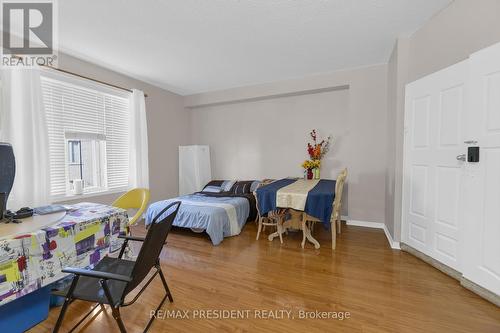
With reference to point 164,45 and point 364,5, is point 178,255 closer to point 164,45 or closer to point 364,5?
point 164,45

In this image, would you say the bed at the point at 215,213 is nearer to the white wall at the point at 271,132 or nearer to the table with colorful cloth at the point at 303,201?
the table with colorful cloth at the point at 303,201

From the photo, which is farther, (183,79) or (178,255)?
(183,79)

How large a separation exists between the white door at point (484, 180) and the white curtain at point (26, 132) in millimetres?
4501

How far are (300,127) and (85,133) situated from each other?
3683mm

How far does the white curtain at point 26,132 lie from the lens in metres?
2.45

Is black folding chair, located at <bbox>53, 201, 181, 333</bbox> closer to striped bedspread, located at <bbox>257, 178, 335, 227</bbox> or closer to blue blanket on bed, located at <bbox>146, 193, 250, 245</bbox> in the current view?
blue blanket on bed, located at <bbox>146, 193, 250, 245</bbox>

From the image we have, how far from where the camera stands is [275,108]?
4.62 meters

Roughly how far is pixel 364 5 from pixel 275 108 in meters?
2.53

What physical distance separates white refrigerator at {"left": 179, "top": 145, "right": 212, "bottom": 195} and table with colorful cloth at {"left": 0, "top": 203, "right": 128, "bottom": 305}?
282 cm

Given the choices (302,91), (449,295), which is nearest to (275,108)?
(302,91)

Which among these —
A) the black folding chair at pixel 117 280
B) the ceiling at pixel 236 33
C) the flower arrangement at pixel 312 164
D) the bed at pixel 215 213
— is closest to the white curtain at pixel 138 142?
the ceiling at pixel 236 33

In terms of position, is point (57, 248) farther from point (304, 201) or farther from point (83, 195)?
point (304, 201)
